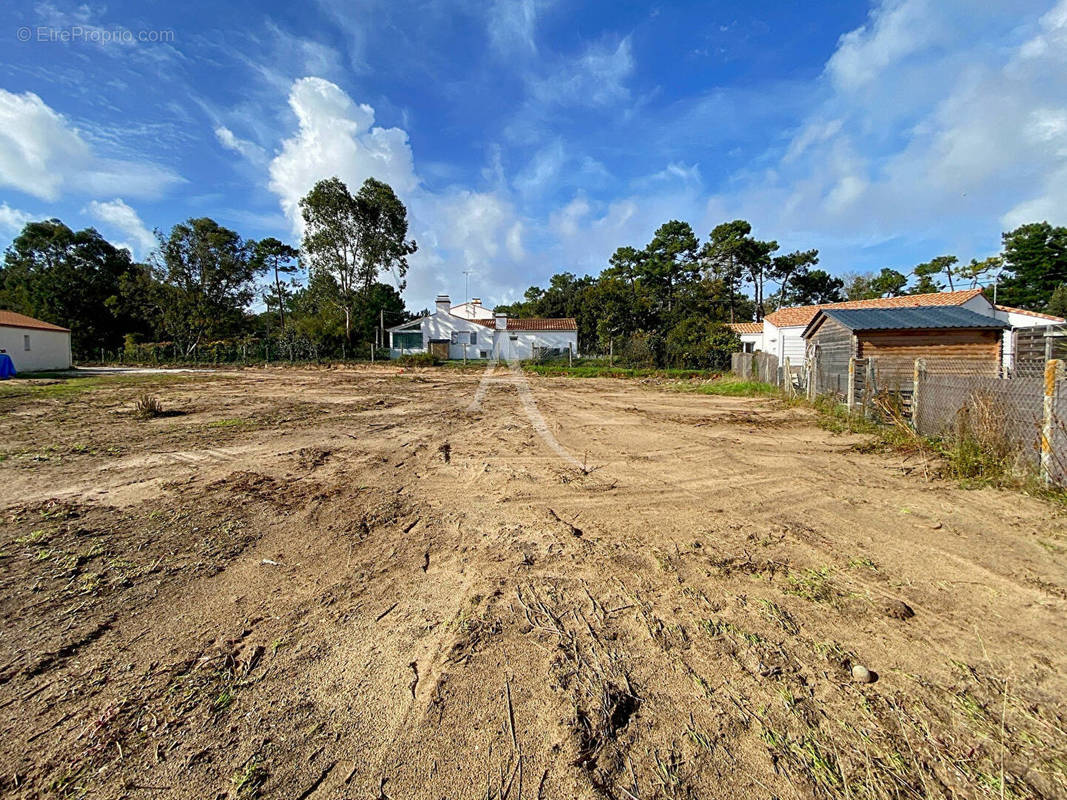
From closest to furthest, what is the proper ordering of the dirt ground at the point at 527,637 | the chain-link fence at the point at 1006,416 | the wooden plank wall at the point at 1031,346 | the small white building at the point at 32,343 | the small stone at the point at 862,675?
1. the dirt ground at the point at 527,637
2. the small stone at the point at 862,675
3. the chain-link fence at the point at 1006,416
4. the wooden plank wall at the point at 1031,346
5. the small white building at the point at 32,343

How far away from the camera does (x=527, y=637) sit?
2498 millimetres

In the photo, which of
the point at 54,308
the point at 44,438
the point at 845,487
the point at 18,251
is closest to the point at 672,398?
the point at 845,487

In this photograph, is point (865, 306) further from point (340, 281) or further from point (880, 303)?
point (340, 281)

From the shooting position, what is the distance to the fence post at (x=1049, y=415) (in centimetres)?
465

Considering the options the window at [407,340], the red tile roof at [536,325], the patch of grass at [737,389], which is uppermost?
the red tile roof at [536,325]

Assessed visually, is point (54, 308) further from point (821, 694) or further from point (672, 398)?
point (821, 694)

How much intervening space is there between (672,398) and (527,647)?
13.7 meters

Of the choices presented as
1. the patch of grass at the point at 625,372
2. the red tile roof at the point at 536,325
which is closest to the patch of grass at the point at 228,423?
the patch of grass at the point at 625,372

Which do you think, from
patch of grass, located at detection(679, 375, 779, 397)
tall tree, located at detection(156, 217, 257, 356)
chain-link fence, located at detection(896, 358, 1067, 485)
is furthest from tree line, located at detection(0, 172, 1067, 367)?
chain-link fence, located at detection(896, 358, 1067, 485)

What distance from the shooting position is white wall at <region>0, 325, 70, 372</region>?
23.9m

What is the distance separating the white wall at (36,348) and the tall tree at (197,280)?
7.74 metres

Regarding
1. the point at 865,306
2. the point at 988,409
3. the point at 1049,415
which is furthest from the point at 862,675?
the point at 865,306

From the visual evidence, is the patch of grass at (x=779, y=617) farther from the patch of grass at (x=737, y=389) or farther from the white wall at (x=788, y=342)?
the white wall at (x=788, y=342)

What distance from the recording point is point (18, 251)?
4269cm
